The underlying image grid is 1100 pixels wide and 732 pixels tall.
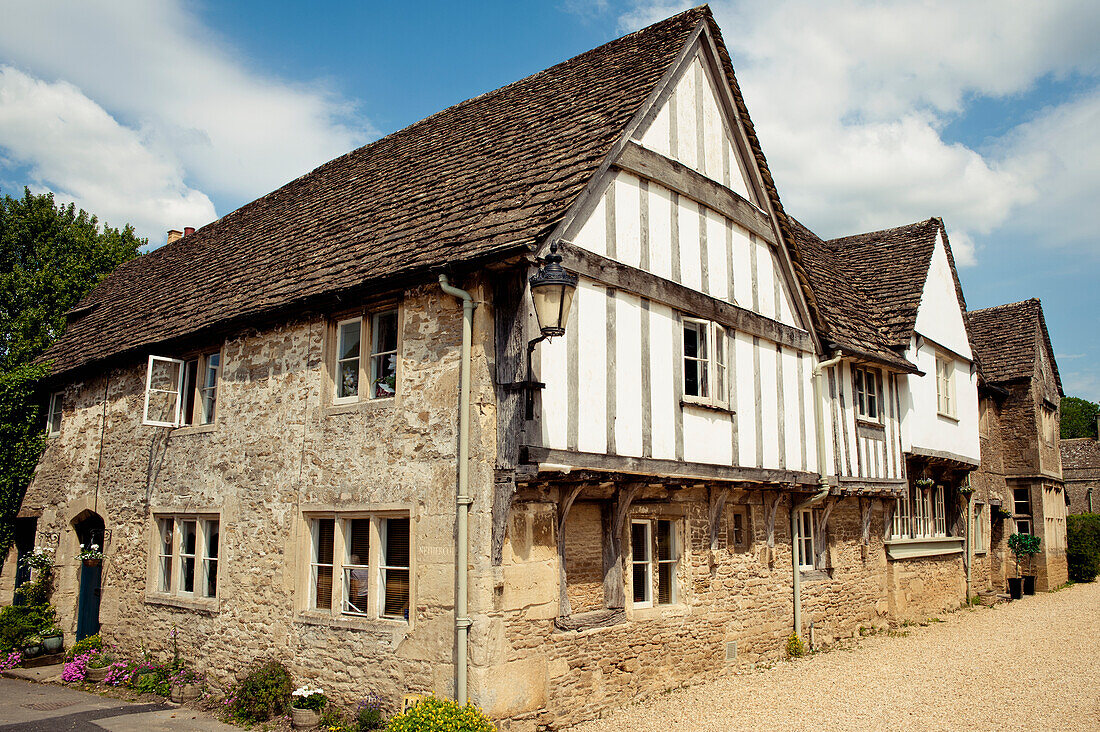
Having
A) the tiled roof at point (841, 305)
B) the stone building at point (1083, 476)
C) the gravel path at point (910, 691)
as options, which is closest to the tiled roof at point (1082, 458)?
the stone building at point (1083, 476)

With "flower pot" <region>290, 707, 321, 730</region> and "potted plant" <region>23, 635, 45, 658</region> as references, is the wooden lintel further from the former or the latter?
"potted plant" <region>23, 635, 45, 658</region>

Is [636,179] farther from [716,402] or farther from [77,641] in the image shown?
[77,641]

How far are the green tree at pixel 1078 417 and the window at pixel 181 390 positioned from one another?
7802cm

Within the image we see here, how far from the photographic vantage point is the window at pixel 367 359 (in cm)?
965

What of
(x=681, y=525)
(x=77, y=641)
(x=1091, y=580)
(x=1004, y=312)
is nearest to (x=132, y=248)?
(x=77, y=641)

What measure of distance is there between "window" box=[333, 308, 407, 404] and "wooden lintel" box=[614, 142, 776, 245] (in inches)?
137

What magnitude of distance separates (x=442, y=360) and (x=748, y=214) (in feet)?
19.4

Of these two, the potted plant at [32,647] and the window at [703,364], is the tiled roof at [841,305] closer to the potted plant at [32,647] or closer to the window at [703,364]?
the window at [703,364]

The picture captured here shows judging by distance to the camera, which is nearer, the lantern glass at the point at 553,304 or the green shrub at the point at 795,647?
the lantern glass at the point at 553,304

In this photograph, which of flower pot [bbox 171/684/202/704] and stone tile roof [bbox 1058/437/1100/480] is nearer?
flower pot [bbox 171/684/202/704]

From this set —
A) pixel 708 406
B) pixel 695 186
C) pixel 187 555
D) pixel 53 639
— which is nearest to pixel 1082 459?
pixel 708 406

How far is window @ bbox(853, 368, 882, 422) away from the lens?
15.3 meters

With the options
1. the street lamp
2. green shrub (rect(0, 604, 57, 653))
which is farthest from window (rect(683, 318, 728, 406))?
green shrub (rect(0, 604, 57, 653))

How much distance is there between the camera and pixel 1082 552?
26562mm
